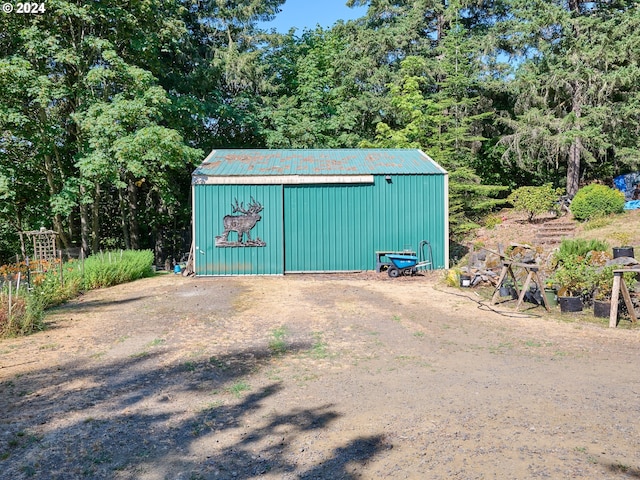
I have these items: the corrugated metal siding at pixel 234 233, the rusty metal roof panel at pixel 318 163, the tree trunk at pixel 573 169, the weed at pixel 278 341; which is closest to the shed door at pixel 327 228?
the corrugated metal siding at pixel 234 233

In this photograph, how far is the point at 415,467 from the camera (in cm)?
317

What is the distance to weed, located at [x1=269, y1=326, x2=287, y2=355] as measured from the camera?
6117 millimetres

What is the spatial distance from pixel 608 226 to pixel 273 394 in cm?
1518

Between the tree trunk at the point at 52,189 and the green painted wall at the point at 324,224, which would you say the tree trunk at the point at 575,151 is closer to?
the green painted wall at the point at 324,224

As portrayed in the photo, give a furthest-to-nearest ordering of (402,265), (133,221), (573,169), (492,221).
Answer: (133,221) < (573,169) < (492,221) < (402,265)

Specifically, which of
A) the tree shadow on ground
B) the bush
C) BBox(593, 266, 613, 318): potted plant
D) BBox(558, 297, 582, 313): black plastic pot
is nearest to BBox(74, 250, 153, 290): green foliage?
the tree shadow on ground

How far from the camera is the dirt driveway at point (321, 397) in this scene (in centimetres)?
326

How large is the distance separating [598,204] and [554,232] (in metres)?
2.26

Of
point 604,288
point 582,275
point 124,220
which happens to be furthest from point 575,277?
point 124,220

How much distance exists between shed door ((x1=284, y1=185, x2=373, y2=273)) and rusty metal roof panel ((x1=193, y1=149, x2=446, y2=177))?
60cm

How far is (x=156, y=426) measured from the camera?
12.7 ft

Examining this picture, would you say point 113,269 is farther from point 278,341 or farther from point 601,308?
point 601,308

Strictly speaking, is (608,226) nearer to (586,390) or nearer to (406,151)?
(406,151)

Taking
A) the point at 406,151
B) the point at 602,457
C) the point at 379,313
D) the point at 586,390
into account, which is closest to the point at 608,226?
the point at 406,151
